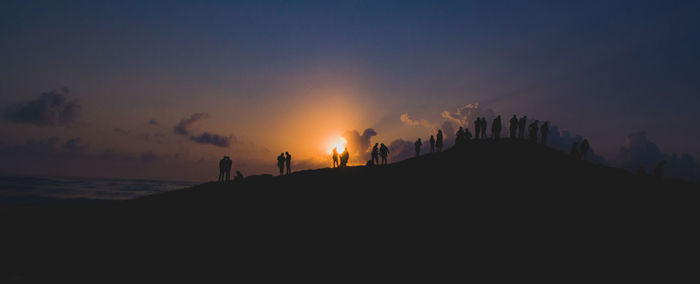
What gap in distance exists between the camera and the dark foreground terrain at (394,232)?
37.5ft

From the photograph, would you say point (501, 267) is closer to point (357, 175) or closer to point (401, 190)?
point (401, 190)

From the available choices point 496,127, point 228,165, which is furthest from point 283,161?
point 496,127

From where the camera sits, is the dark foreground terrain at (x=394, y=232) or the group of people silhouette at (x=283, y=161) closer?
the dark foreground terrain at (x=394, y=232)

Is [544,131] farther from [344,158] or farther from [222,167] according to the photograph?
[222,167]

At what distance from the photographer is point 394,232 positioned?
14234 millimetres

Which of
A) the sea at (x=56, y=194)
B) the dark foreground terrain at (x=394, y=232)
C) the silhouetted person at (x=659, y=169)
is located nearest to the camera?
the dark foreground terrain at (x=394, y=232)

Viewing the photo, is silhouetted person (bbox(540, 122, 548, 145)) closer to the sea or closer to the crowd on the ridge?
the crowd on the ridge

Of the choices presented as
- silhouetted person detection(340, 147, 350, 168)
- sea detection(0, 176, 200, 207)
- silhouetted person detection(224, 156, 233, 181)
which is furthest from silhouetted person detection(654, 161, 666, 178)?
sea detection(0, 176, 200, 207)

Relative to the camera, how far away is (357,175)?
26.6m

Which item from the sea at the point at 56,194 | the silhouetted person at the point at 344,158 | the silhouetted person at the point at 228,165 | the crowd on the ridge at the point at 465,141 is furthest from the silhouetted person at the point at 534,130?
the sea at the point at 56,194

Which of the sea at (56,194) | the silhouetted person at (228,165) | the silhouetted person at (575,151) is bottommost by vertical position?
the sea at (56,194)

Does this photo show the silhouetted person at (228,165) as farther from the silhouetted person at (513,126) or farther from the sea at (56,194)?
the sea at (56,194)

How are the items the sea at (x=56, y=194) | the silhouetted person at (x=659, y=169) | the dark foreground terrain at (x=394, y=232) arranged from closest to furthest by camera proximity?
the dark foreground terrain at (x=394, y=232), the silhouetted person at (x=659, y=169), the sea at (x=56, y=194)

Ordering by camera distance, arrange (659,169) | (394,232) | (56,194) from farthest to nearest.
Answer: (56,194) → (659,169) → (394,232)
